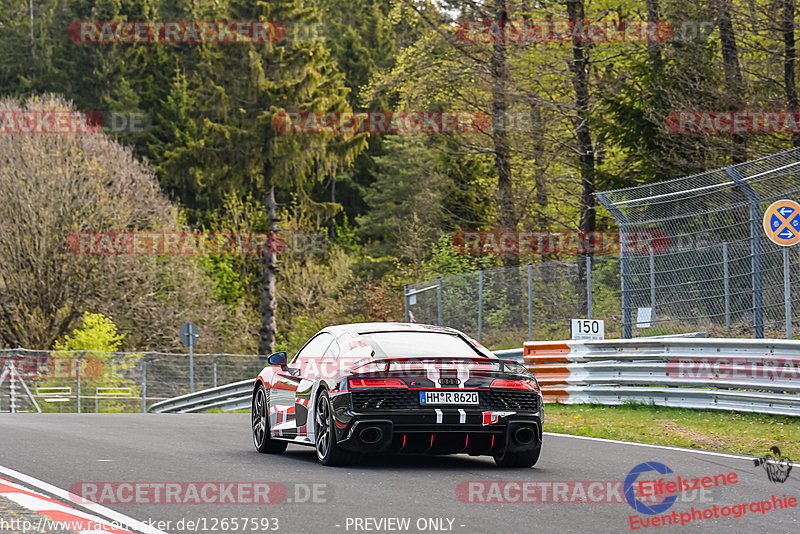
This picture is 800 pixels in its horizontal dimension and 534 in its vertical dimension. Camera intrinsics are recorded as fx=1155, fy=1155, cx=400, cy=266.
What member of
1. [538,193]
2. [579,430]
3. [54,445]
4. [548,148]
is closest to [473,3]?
[548,148]

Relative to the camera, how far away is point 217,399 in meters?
27.5

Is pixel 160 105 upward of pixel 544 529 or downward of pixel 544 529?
upward

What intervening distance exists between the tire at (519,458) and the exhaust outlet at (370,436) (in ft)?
3.85

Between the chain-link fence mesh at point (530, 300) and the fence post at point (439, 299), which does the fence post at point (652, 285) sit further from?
the fence post at point (439, 299)

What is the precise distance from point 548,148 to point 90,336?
60.3 feet

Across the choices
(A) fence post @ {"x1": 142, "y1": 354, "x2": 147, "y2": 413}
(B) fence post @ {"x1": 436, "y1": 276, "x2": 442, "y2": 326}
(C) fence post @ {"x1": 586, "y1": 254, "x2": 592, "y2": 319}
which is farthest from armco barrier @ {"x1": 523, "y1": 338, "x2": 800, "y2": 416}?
(A) fence post @ {"x1": 142, "y1": 354, "x2": 147, "y2": 413}

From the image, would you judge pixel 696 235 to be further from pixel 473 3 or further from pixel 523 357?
pixel 473 3

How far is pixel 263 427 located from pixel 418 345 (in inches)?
85.7

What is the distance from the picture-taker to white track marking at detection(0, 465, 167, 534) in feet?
21.4

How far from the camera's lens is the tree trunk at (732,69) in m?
23.5

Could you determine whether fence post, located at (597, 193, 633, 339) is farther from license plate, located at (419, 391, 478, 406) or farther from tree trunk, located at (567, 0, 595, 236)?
tree trunk, located at (567, 0, 595, 236)

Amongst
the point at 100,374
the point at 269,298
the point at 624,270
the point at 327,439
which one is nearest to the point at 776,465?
the point at 327,439

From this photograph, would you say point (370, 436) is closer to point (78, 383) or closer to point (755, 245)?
point (755, 245)

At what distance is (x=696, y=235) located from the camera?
16.5 meters
